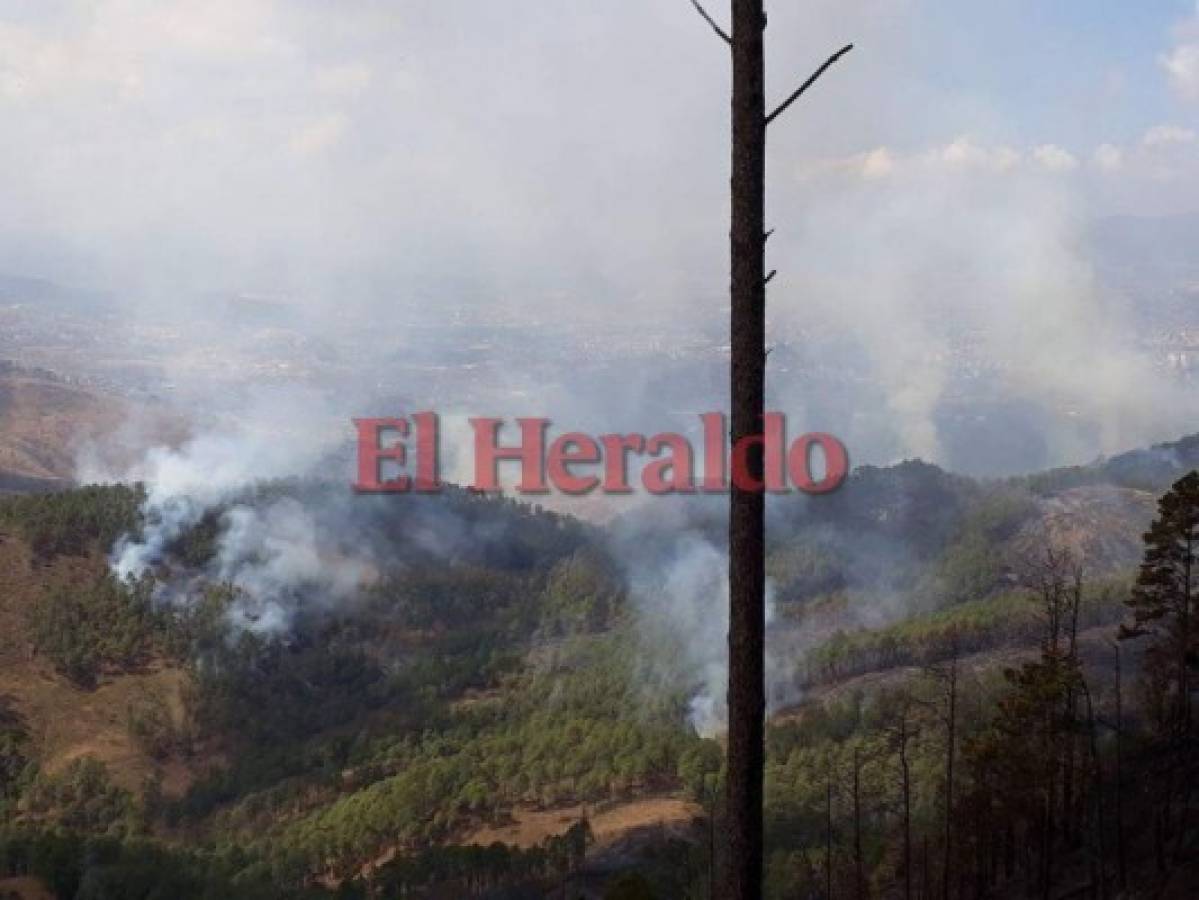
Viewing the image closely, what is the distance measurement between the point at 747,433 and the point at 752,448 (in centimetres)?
12

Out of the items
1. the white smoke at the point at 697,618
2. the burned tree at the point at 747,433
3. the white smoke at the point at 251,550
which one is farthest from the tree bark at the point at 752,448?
the white smoke at the point at 251,550

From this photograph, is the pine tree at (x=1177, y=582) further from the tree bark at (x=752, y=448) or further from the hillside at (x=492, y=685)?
the tree bark at (x=752, y=448)

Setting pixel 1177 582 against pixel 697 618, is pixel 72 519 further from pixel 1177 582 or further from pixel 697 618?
pixel 1177 582

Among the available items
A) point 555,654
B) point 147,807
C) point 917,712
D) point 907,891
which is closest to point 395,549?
point 555,654

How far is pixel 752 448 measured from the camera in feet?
22.8

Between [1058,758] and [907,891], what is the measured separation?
7.15m

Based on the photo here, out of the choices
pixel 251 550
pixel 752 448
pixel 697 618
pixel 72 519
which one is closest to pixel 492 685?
Result: pixel 697 618

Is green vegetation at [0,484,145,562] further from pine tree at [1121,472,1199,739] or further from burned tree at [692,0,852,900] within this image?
burned tree at [692,0,852,900]

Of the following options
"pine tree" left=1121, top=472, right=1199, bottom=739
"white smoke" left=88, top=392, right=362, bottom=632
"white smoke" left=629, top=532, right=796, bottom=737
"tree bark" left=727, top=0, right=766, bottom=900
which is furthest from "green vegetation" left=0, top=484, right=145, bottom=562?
"tree bark" left=727, top=0, right=766, bottom=900

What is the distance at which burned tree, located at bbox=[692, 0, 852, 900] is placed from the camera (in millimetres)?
6695

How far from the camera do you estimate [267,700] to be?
122m

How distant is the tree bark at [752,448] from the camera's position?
22.0 feet

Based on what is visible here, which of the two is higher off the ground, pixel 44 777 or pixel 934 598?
pixel 934 598

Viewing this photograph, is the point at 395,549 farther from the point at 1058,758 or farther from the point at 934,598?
the point at 1058,758
